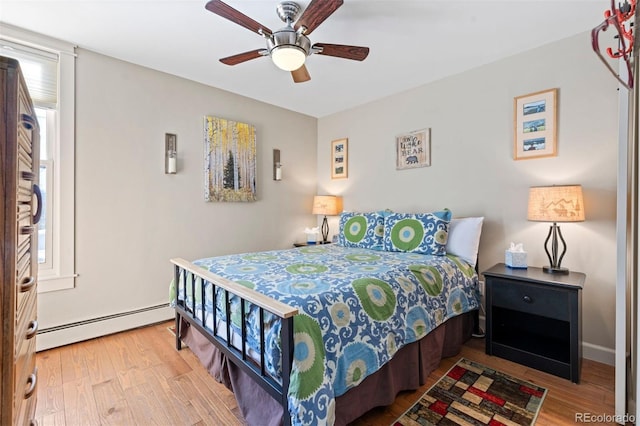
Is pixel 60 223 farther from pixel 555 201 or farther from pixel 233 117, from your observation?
pixel 555 201

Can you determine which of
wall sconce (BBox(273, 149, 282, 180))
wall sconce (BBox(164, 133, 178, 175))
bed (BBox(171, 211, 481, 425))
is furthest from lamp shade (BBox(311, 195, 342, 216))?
wall sconce (BBox(164, 133, 178, 175))

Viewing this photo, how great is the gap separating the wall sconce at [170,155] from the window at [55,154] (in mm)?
740

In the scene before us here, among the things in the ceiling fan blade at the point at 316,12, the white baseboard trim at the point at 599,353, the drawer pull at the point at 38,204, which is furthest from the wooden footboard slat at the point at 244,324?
the white baseboard trim at the point at 599,353

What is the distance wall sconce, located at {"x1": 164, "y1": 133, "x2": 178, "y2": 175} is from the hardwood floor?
167 centimetres

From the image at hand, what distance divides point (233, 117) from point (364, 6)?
6.78 feet

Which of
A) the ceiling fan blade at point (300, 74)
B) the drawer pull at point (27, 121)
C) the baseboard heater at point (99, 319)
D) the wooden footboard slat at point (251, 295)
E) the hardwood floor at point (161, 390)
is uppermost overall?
the ceiling fan blade at point (300, 74)

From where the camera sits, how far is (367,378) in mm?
1558

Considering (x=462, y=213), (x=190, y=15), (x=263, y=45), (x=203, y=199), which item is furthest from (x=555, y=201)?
(x=203, y=199)

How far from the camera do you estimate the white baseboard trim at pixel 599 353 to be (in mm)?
2145

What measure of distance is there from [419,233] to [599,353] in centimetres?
154

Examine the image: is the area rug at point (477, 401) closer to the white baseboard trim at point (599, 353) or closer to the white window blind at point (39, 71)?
the white baseboard trim at point (599, 353)

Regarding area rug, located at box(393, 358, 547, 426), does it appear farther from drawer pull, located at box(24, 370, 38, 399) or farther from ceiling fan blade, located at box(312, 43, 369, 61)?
ceiling fan blade, located at box(312, 43, 369, 61)

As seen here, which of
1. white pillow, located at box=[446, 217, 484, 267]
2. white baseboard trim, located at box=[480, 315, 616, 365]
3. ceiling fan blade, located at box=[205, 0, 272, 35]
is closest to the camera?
ceiling fan blade, located at box=[205, 0, 272, 35]

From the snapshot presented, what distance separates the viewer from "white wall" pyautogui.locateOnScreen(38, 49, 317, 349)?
8.46 ft
